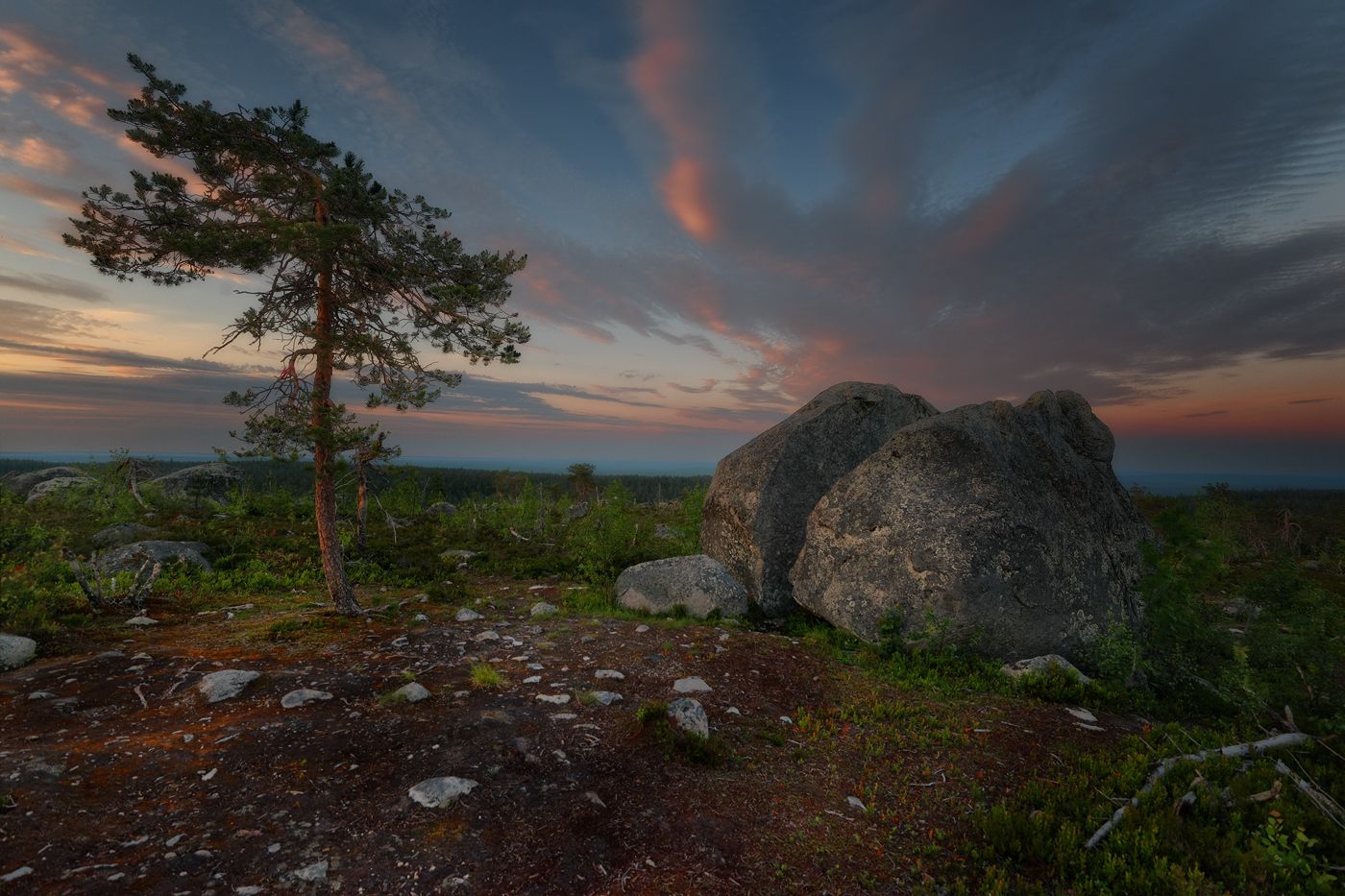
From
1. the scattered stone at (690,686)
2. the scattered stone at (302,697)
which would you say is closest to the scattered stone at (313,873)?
the scattered stone at (302,697)

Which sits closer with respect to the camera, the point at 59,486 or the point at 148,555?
the point at 148,555

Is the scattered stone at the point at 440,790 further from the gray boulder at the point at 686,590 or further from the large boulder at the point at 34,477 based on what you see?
the large boulder at the point at 34,477

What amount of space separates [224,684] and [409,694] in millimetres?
2639

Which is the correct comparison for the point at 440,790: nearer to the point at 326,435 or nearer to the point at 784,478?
the point at 326,435

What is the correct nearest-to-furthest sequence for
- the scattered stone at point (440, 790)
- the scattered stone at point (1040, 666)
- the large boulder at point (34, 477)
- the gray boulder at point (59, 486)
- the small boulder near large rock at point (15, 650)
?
the scattered stone at point (440, 790)
the small boulder near large rock at point (15, 650)
the scattered stone at point (1040, 666)
the gray boulder at point (59, 486)
the large boulder at point (34, 477)

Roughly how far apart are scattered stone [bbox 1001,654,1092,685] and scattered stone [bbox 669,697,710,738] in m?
6.41

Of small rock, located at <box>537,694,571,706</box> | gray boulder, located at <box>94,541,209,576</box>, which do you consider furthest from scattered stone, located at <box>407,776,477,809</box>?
gray boulder, located at <box>94,541,209,576</box>

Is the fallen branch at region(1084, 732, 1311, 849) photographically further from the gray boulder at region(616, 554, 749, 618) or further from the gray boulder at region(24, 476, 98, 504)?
the gray boulder at region(24, 476, 98, 504)

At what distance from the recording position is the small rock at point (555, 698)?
773 centimetres

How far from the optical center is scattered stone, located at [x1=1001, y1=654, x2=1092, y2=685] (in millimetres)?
9469

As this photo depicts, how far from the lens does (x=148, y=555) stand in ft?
48.8

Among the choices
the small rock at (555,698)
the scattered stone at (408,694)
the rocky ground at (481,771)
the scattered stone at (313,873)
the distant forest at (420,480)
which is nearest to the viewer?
the scattered stone at (313,873)

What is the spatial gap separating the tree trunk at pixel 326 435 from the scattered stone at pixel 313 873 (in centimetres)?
764

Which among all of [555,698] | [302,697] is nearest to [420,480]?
[302,697]
